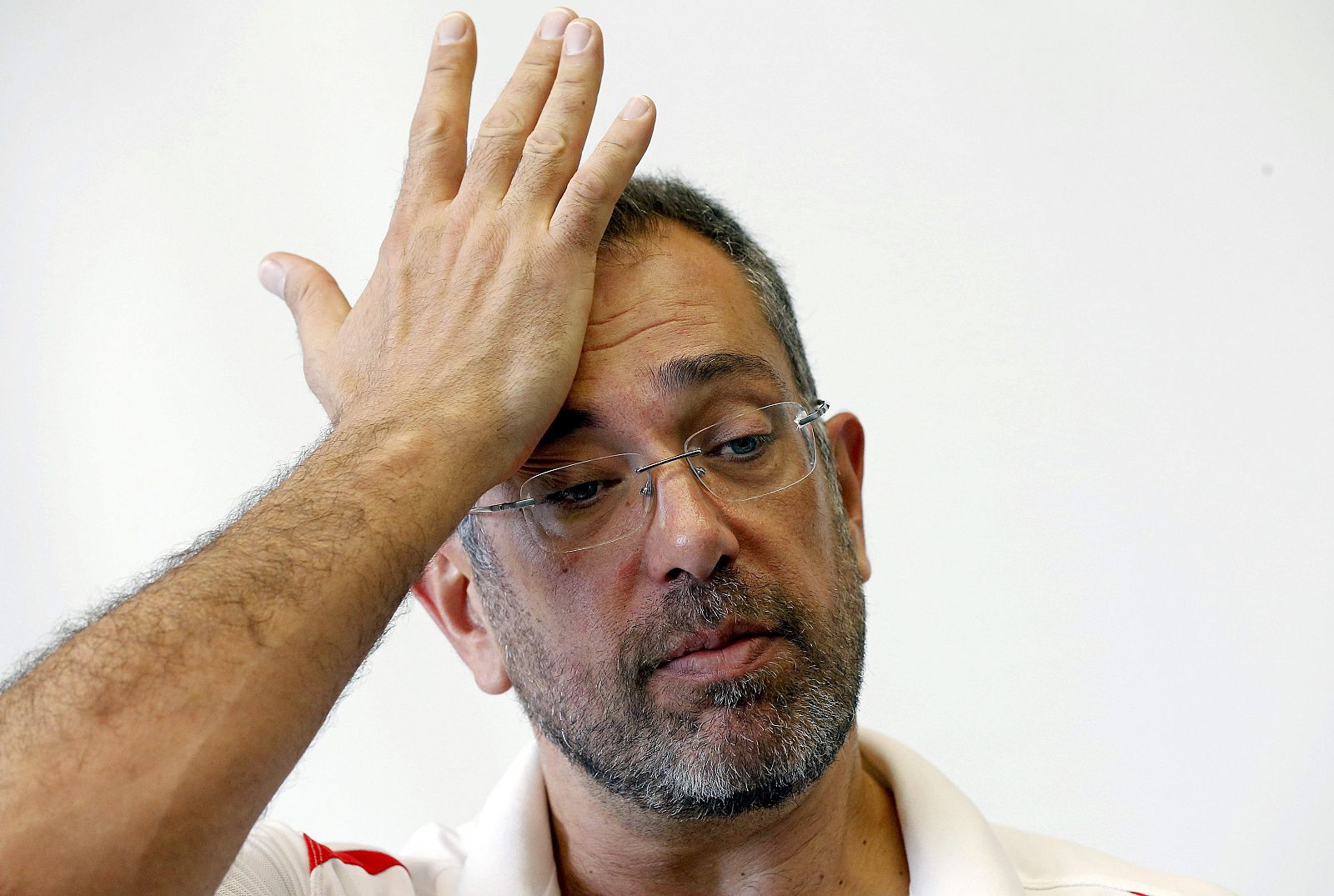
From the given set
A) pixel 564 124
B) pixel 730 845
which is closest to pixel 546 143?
pixel 564 124

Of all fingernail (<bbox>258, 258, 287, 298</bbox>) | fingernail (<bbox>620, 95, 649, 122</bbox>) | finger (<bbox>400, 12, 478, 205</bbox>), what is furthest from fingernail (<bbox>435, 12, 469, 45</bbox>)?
fingernail (<bbox>258, 258, 287, 298</bbox>)

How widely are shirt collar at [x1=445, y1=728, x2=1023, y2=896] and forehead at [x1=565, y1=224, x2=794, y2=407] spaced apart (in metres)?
0.60

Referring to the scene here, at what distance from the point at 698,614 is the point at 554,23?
752 mm

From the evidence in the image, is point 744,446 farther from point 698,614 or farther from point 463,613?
point 463,613

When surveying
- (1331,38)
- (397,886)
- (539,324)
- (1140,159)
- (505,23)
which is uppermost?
(505,23)

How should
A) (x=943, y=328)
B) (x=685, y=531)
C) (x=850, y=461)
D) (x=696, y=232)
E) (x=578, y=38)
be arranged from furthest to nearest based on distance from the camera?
(x=943, y=328), (x=850, y=461), (x=696, y=232), (x=578, y=38), (x=685, y=531)

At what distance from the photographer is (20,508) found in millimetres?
2646

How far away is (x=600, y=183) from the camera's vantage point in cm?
153

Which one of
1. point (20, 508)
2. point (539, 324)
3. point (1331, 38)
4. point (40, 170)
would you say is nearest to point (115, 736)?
point (539, 324)

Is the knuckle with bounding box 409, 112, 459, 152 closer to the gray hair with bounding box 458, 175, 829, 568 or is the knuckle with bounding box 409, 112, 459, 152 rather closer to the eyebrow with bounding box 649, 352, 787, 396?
the gray hair with bounding box 458, 175, 829, 568

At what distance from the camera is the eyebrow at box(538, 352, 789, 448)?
1583 millimetres

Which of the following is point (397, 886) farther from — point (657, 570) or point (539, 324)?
point (539, 324)

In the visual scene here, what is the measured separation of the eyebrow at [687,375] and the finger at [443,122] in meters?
0.32

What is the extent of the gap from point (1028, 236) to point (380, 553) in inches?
73.9
